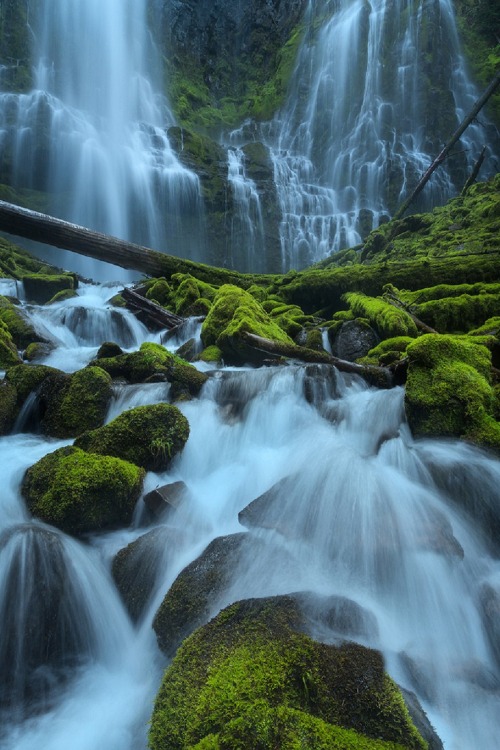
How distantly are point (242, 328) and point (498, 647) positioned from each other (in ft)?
17.6

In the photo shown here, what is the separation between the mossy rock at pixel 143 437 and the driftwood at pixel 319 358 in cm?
255

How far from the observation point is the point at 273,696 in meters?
1.63

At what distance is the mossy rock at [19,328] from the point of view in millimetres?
8398

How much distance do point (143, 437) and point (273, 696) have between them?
2.86 metres

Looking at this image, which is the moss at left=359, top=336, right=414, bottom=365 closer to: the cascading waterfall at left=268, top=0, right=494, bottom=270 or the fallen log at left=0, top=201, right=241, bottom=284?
the fallen log at left=0, top=201, right=241, bottom=284

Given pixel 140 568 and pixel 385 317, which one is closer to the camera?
pixel 140 568

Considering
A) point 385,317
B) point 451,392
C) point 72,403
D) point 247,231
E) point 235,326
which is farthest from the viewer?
point 247,231

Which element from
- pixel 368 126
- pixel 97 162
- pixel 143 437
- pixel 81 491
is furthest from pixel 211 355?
pixel 368 126

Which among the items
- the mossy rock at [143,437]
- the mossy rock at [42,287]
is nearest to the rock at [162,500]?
the mossy rock at [143,437]

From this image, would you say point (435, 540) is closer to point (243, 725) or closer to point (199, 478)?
point (243, 725)

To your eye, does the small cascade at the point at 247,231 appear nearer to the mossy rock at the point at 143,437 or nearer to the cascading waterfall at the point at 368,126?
the cascading waterfall at the point at 368,126

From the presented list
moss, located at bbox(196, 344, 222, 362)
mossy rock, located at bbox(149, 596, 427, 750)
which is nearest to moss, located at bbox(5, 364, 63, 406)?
moss, located at bbox(196, 344, 222, 362)

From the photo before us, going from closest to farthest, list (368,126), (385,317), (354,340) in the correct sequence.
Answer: (385,317) < (354,340) < (368,126)

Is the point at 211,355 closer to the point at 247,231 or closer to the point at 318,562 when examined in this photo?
the point at 318,562
